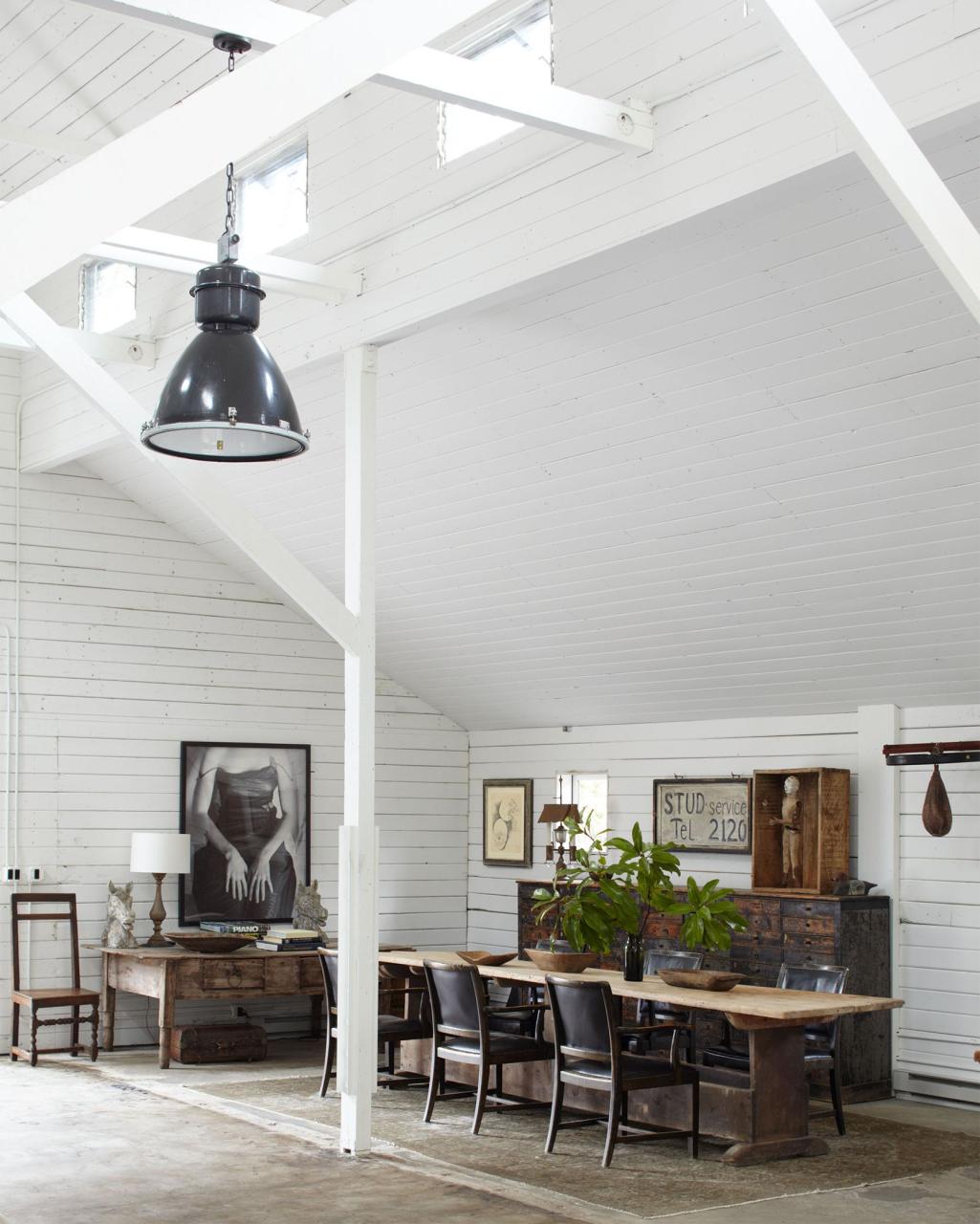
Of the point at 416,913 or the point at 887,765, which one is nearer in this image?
the point at 887,765

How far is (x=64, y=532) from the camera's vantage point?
997 centimetres

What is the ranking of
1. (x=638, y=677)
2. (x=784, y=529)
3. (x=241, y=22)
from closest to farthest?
1. (x=241, y=22)
2. (x=784, y=529)
3. (x=638, y=677)

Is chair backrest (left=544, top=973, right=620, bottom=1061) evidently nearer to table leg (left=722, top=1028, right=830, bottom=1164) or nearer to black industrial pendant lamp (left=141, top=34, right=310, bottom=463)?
table leg (left=722, top=1028, right=830, bottom=1164)

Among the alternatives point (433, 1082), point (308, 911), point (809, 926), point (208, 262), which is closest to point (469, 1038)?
point (433, 1082)

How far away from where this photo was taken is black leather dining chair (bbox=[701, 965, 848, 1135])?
7.04m

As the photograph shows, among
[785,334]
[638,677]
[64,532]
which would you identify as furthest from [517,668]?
[785,334]

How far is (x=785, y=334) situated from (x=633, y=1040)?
402 cm

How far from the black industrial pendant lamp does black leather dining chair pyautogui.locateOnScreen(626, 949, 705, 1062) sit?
4285mm

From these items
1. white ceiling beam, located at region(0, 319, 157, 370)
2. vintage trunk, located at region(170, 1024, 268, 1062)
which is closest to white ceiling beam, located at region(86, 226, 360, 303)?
white ceiling beam, located at region(0, 319, 157, 370)

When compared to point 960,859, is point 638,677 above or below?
above

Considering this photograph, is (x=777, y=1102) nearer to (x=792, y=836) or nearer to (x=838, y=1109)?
(x=838, y=1109)

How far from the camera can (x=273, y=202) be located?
25.5 feet

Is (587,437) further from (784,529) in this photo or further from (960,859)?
(960,859)

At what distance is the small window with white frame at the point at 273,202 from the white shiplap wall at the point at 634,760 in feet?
12.8
